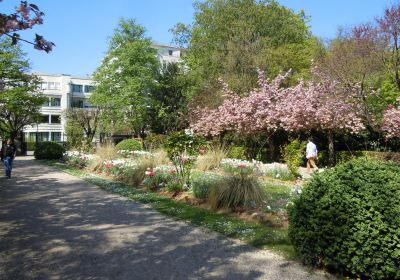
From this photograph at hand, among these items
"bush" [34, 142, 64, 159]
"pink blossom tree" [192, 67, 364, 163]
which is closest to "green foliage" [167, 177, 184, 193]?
"pink blossom tree" [192, 67, 364, 163]

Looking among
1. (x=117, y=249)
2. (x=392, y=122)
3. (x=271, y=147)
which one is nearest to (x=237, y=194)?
(x=117, y=249)

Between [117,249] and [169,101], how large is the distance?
2946 cm

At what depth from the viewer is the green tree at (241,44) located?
1058 inches

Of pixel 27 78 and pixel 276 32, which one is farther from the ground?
pixel 276 32

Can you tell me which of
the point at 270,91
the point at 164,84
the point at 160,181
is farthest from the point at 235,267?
the point at 164,84

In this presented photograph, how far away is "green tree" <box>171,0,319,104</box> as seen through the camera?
26.9 metres

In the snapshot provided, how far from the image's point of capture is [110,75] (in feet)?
133

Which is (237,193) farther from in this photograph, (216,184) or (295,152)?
(295,152)

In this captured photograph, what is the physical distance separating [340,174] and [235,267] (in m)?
1.85

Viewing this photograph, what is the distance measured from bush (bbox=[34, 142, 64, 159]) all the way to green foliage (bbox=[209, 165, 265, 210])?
20926mm

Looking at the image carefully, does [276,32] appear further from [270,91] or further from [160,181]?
[160,181]

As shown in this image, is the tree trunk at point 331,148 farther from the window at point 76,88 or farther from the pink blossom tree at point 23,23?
the window at point 76,88

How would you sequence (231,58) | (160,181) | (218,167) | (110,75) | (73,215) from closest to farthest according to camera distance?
1. (73,215)
2. (160,181)
3. (218,167)
4. (231,58)
5. (110,75)

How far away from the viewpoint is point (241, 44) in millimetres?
27906
